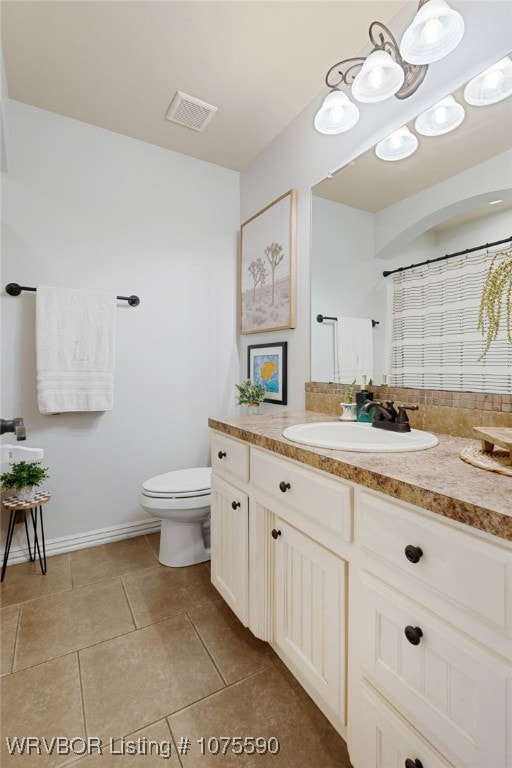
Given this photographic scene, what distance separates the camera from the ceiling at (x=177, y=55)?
1.45 metres

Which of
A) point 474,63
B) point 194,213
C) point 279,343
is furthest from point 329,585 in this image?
point 194,213

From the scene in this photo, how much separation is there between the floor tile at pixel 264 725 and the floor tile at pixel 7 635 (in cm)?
68

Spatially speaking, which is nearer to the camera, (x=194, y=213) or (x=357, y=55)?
(x=357, y=55)

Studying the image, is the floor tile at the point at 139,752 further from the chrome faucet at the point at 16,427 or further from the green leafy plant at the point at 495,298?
the green leafy plant at the point at 495,298

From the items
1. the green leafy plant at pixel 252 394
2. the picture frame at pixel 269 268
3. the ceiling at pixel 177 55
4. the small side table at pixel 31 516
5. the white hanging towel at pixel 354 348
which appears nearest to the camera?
the ceiling at pixel 177 55

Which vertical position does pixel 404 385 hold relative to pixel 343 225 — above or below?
below

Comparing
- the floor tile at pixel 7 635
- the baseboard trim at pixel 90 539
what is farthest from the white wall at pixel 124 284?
the floor tile at pixel 7 635

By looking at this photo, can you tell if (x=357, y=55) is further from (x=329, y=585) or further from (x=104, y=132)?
(x=329, y=585)

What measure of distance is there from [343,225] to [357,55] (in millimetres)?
758

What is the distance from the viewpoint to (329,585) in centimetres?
93

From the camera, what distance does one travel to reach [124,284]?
225cm

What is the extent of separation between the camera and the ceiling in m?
1.45

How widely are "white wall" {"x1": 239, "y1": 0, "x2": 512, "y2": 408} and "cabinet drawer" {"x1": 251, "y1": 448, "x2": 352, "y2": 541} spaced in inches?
34.8

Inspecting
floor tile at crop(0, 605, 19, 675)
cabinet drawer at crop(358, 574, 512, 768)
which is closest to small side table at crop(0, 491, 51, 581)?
floor tile at crop(0, 605, 19, 675)
